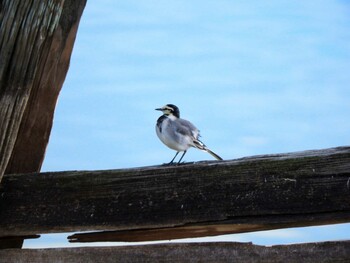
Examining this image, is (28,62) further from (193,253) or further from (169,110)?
(169,110)

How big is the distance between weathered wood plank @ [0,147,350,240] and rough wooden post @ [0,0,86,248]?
0.26 metres

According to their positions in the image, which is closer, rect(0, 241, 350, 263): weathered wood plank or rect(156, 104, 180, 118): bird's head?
rect(0, 241, 350, 263): weathered wood plank

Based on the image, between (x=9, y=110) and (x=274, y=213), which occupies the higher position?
(x=9, y=110)

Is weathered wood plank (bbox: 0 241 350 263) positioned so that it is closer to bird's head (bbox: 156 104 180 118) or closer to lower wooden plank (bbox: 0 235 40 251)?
lower wooden plank (bbox: 0 235 40 251)

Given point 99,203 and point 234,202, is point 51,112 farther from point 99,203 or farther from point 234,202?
point 234,202

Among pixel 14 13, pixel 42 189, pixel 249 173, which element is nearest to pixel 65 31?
pixel 14 13

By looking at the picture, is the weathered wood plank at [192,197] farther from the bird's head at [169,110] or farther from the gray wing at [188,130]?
the bird's head at [169,110]

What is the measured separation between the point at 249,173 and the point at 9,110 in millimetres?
1238

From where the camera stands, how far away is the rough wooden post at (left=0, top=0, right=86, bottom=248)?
3857 millimetres

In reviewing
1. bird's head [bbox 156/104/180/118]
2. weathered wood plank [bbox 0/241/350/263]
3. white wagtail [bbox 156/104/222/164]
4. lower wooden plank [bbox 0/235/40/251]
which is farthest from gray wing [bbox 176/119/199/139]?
weathered wood plank [bbox 0/241/350/263]

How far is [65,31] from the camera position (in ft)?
13.2

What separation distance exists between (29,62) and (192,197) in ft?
3.58

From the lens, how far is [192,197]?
3.45 metres

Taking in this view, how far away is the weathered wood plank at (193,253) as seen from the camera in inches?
127
